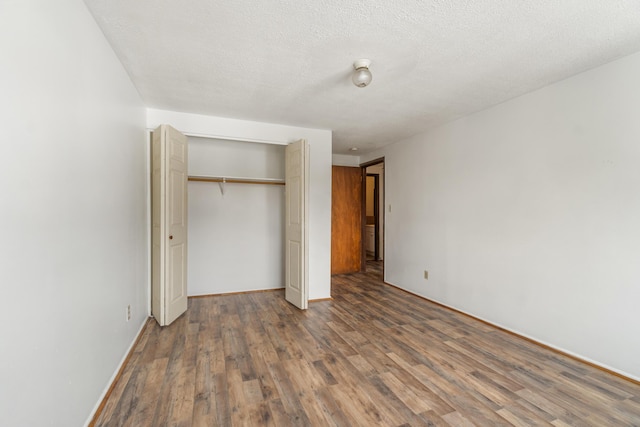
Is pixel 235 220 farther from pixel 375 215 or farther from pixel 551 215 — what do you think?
pixel 375 215

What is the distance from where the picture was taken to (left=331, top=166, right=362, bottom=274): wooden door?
5578 mm

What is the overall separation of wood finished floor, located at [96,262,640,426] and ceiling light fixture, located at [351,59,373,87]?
89.0 inches

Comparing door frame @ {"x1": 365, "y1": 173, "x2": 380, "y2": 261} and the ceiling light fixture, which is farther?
door frame @ {"x1": 365, "y1": 173, "x2": 380, "y2": 261}

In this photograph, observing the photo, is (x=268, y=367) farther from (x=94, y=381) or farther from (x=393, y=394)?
(x=94, y=381)

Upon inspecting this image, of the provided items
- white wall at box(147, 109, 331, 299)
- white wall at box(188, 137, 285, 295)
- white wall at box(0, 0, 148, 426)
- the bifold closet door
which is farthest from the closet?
white wall at box(0, 0, 148, 426)

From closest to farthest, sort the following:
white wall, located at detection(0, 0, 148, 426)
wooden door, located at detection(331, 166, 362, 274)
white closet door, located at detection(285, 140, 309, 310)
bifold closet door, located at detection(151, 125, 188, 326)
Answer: white wall, located at detection(0, 0, 148, 426) → bifold closet door, located at detection(151, 125, 188, 326) → white closet door, located at detection(285, 140, 309, 310) → wooden door, located at detection(331, 166, 362, 274)

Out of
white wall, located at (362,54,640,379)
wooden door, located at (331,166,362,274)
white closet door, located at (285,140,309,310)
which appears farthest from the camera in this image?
wooden door, located at (331,166,362,274)

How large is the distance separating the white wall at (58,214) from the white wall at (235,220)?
1.84 metres

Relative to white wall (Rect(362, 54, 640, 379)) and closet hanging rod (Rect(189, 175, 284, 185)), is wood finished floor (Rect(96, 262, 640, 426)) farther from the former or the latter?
closet hanging rod (Rect(189, 175, 284, 185))

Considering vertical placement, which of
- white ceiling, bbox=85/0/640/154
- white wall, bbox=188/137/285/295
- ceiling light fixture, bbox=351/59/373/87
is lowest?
white wall, bbox=188/137/285/295

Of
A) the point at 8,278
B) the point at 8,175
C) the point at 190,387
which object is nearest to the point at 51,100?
the point at 8,175

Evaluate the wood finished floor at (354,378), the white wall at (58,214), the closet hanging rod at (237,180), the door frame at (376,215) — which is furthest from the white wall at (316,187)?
the door frame at (376,215)

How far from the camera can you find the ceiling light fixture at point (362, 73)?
84.4 inches

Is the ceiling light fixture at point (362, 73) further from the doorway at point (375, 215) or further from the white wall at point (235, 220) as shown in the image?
the doorway at point (375, 215)
